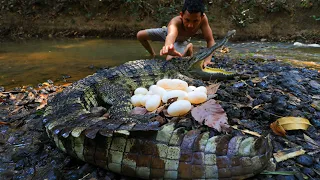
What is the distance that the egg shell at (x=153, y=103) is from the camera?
225 centimetres

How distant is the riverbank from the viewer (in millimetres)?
1619

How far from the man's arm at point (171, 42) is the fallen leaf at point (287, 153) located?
201 centimetres

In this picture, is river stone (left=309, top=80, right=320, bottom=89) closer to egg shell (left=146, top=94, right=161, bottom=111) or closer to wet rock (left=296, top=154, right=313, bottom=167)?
wet rock (left=296, top=154, right=313, bottom=167)

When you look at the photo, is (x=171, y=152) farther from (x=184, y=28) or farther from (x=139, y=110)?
(x=184, y=28)

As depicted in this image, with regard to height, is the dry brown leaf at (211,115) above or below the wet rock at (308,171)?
above

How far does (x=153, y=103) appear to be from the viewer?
2.25m

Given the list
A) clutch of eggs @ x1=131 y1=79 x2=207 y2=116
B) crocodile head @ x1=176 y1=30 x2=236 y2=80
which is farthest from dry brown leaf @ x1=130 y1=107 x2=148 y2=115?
Result: crocodile head @ x1=176 y1=30 x2=236 y2=80

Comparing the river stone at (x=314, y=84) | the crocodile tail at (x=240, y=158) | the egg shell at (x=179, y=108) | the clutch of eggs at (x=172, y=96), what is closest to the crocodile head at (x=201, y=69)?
the river stone at (x=314, y=84)

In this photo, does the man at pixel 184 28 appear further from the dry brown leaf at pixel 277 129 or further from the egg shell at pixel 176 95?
the dry brown leaf at pixel 277 129

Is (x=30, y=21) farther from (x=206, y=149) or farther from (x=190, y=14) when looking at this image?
(x=206, y=149)

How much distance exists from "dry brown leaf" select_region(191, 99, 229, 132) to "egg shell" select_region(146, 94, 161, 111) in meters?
0.36

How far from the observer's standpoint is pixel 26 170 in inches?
69.6

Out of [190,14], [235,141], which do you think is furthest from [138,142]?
[190,14]

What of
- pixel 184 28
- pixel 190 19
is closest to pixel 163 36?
pixel 184 28
